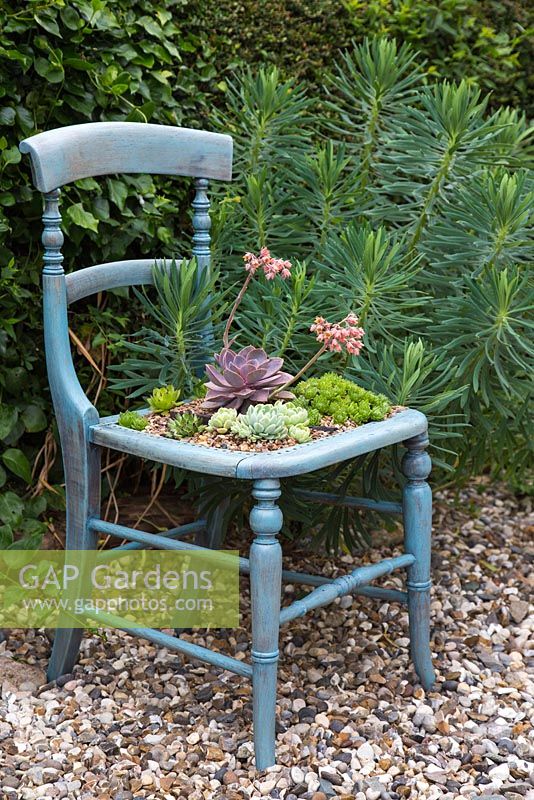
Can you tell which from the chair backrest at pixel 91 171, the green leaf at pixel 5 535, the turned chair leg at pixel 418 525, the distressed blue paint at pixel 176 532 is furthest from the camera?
the green leaf at pixel 5 535

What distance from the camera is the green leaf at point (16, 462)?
2.37m

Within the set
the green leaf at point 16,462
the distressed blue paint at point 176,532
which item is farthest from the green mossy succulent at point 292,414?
the green leaf at point 16,462

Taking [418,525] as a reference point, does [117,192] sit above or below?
above

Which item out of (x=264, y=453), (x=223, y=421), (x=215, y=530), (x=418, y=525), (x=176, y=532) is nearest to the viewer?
(x=264, y=453)

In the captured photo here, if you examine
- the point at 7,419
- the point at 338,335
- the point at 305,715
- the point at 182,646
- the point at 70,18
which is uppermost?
the point at 70,18

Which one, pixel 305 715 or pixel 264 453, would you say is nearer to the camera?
pixel 264 453

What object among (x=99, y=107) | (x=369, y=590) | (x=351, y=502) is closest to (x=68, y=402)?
(x=351, y=502)

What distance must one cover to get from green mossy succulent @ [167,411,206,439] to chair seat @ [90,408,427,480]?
0.02m

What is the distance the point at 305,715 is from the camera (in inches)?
78.6

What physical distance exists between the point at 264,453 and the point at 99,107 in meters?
1.11

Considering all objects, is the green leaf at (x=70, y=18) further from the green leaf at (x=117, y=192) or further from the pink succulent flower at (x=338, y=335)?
the pink succulent flower at (x=338, y=335)

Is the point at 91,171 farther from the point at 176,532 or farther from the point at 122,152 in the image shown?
the point at 176,532

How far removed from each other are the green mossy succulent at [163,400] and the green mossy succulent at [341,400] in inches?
9.3

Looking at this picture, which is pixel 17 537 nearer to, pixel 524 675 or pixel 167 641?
pixel 167 641
